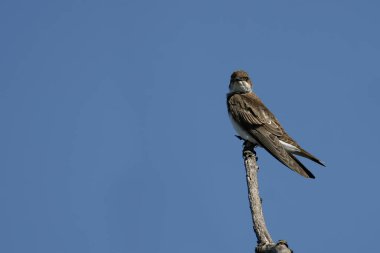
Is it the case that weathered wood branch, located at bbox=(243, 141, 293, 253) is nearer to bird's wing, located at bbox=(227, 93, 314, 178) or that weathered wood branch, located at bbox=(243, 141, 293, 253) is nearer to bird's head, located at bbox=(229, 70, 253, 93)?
bird's wing, located at bbox=(227, 93, 314, 178)

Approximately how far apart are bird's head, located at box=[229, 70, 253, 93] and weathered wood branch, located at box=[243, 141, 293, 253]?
516cm

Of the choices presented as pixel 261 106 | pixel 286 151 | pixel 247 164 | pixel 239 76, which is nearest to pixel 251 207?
pixel 247 164

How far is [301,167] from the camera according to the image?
35.8 feet

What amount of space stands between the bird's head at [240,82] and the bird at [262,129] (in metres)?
0.31

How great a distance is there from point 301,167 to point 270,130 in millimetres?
1436

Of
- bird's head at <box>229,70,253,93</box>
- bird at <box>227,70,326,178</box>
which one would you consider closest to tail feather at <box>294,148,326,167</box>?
bird at <box>227,70,326,178</box>

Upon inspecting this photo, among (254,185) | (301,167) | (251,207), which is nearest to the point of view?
(251,207)

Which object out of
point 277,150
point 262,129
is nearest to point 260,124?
point 262,129

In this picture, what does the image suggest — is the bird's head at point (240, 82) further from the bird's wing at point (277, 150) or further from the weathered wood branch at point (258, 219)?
the weathered wood branch at point (258, 219)

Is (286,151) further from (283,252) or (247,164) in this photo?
(283,252)

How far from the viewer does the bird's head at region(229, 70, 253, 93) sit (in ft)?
45.0

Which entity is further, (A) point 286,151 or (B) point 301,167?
(A) point 286,151

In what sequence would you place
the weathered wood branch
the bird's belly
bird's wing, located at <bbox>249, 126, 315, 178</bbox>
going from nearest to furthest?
the weathered wood branch
bird's wing, located at <bbox>249, 126, 315, 178</bbox>
the bird's belly

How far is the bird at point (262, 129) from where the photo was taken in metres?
11.4
